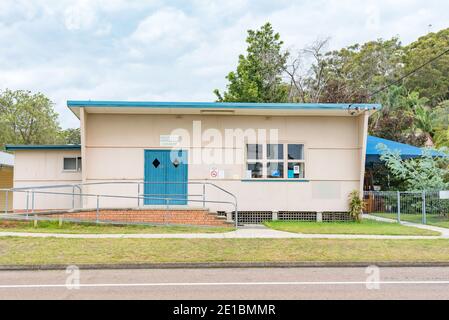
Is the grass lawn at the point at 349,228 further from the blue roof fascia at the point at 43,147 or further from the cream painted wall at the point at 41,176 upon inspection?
the blue roof fascia at the point at 43,147

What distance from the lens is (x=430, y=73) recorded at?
2126 inches

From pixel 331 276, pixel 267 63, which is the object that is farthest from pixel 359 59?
pixel 331 276

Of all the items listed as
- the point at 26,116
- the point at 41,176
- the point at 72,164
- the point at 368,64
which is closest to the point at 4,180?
the point at 41,176

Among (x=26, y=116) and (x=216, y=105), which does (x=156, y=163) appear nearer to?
(x=216, y=105)

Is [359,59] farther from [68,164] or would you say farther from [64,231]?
[64,231]

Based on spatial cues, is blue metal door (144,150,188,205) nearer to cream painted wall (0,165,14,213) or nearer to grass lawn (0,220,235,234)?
grass lawn (0,220,235,234)

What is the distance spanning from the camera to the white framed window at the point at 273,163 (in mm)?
17078

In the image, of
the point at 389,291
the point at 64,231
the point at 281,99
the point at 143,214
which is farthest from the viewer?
the point at 281,99

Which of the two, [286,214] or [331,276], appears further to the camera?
[286,214]

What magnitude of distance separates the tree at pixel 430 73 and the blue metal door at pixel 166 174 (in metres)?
44.9

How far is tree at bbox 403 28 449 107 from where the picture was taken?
5394 cm

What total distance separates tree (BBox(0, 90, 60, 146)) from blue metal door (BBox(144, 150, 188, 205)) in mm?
34455

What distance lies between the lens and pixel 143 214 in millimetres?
15188
